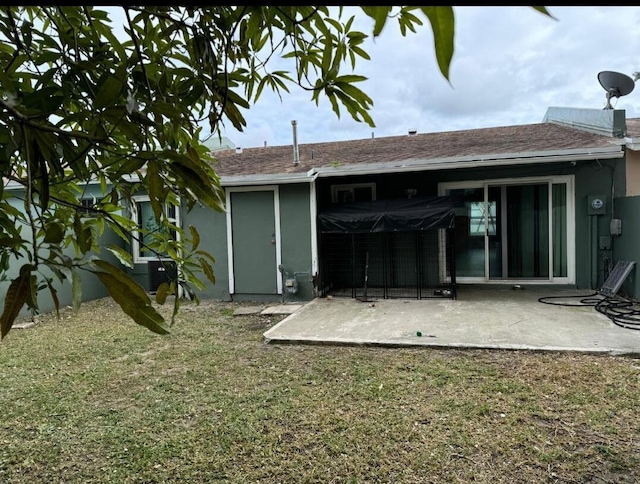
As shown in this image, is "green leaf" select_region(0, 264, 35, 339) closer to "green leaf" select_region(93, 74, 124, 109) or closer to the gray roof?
"green leaf" select_region(93, 74, 124, 109)

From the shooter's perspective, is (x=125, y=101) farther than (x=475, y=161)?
No

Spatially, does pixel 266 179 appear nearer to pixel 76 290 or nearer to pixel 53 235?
pixel 53 235

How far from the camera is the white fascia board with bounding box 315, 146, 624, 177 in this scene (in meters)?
7.21

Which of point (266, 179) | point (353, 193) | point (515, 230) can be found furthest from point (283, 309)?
point (515, 230)

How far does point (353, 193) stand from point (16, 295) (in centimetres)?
915

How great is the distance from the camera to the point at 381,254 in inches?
363

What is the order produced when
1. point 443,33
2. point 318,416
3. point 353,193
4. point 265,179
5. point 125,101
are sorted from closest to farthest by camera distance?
point 443,33 < point 125,101 < point 318,416 < point 265,179 < point 353,193

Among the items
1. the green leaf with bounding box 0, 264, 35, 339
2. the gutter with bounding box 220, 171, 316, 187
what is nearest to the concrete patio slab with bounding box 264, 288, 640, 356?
the gutter with bounding box 220, 171, 316, 187

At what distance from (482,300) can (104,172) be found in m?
7.09

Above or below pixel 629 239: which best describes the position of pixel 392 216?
above

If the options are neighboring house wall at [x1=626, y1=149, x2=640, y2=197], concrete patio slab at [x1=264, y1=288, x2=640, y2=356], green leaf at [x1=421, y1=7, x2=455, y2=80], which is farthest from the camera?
neighboring house wall at [x1=626, y1=149, x2=640, y2=197]

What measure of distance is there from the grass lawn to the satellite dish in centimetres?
720

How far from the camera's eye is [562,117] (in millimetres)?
11656

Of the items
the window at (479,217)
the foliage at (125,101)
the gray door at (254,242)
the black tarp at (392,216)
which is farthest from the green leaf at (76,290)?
the window at (479,217)
